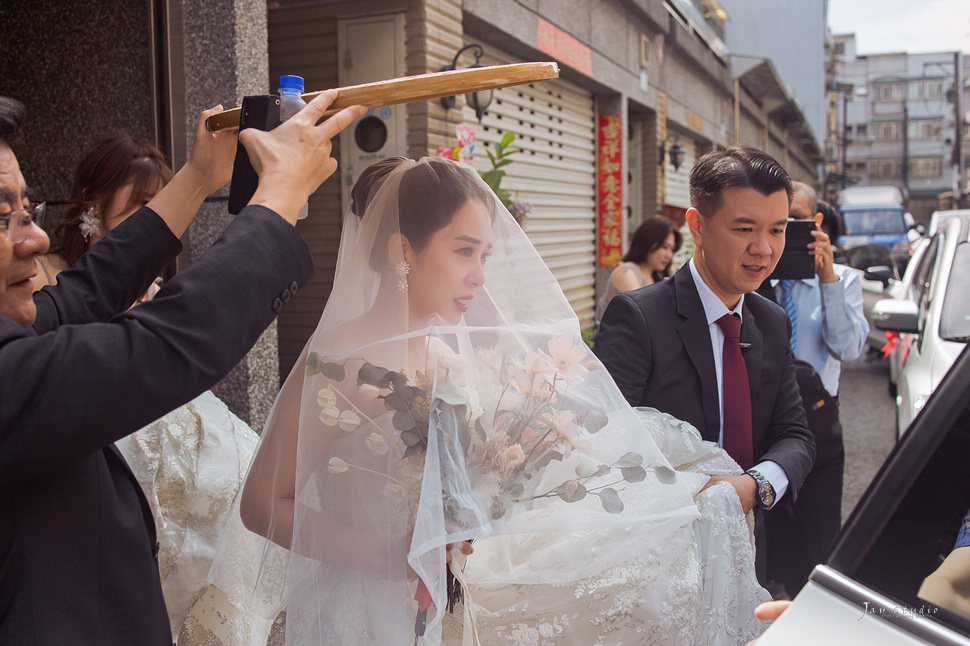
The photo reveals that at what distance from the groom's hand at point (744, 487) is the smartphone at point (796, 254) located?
1.55m

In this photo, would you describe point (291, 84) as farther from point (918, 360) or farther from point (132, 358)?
point (918, 360)

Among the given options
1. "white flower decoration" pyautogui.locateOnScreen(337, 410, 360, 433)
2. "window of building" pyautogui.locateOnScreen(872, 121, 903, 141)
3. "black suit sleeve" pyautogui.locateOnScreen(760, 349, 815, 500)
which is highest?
"window of building" pyautogui.locateOnScreen(872, 121, 903, 141)

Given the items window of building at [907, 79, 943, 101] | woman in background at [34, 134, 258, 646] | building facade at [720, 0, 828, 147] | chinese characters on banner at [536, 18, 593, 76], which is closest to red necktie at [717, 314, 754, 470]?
woman in background at [34, 134, 258, 646]

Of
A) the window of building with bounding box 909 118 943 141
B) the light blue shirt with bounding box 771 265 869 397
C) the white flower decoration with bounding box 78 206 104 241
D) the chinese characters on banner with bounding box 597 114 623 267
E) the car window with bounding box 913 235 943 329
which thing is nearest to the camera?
the white flower decoration with bounding box 78 206 104 241

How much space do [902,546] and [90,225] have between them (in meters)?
2.48

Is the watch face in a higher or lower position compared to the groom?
lower

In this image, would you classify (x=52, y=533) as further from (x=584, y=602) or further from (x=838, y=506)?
(x=838, y=506)

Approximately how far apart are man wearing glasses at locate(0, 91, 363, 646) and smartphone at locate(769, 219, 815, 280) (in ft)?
8.27

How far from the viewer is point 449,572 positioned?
1514 millimetres

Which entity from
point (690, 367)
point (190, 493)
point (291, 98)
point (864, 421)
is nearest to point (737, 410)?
point (690, 367)

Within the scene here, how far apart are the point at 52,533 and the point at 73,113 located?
349cm

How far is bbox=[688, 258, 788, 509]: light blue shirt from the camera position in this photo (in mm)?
2084

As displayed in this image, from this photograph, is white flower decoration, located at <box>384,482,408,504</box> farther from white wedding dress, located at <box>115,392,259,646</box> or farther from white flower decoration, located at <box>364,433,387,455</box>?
white wedding dress, located at <box>115,392,259,646</box>

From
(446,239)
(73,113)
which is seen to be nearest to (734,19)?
(73,113)
